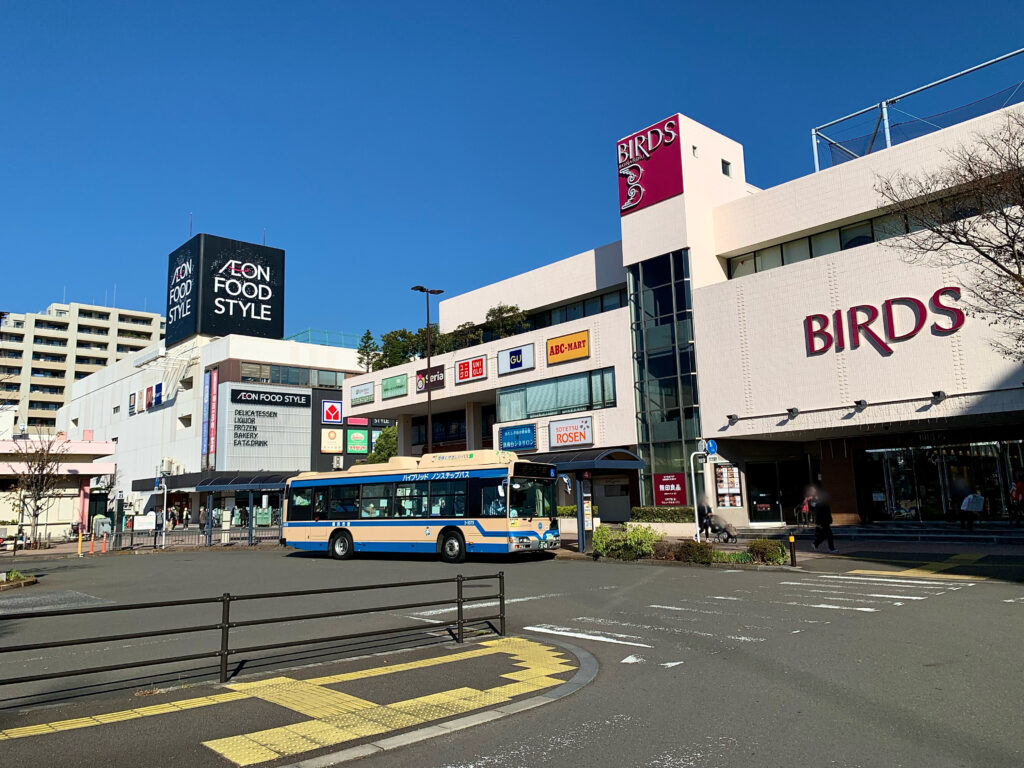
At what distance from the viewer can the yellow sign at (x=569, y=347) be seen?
3744 cm

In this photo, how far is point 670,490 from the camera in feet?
108

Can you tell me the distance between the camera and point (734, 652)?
8961 millimetres

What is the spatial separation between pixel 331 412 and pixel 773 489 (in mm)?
45442

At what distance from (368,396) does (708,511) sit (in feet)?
101

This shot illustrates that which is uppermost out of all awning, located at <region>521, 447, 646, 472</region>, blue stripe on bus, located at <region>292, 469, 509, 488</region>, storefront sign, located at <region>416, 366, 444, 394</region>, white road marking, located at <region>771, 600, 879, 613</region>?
storefront sign, located at <region>416, 366, 444, 394</region>

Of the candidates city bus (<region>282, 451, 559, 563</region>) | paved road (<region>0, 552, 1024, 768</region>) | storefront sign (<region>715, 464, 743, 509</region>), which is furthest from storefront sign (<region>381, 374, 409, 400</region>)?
paved road (<region>0, 552, 1024, 768</region>)

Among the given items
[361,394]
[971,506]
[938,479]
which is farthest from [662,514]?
[361,394]

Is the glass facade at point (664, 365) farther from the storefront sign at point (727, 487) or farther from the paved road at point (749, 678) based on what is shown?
the paved road at point (749, 678)

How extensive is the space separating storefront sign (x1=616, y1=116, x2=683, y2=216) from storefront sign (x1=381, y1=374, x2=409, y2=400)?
64.5 feet

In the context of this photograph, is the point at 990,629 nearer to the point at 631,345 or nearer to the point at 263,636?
the point at 263,636

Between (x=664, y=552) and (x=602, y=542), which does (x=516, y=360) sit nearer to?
(x=602, y=542)

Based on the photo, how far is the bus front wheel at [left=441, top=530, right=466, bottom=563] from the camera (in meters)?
23.0

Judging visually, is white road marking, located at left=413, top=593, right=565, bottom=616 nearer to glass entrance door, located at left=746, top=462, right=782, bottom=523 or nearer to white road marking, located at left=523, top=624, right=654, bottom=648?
white road marking, located at left=523, top=624, right=654, bottom=648

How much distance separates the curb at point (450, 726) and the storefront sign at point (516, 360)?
107 ft
